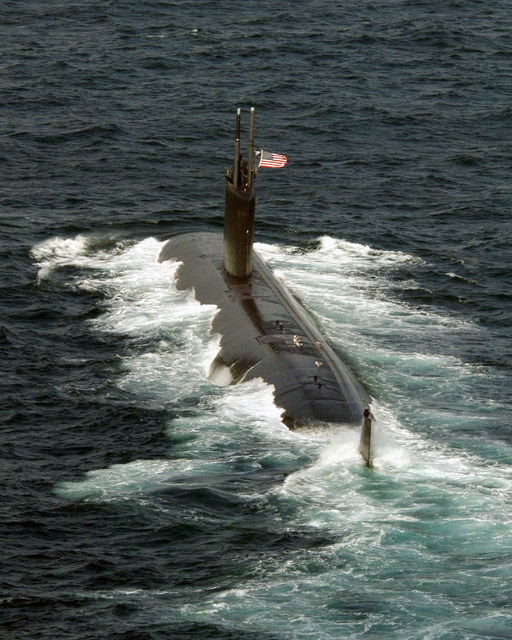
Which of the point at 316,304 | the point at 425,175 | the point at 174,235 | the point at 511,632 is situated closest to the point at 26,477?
the point at 511,632

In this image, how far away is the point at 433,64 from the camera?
293 feet

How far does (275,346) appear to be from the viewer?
137ft

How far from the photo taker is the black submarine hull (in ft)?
126

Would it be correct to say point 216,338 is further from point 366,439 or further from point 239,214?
point 366,439

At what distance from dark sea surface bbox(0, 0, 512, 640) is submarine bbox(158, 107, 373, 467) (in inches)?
29.7

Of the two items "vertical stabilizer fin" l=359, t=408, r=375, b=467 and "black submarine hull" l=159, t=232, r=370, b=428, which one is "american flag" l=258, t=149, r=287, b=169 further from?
"vertical stabilizer fin" l=359, t=408, r=375, b=467

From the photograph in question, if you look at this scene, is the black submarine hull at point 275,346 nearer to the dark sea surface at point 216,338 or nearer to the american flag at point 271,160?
the dark sea surface at point 216,338

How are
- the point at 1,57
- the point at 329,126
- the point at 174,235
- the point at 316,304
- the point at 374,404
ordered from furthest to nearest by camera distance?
the point at 1,57 < the point at 329,126 < the point at 174,235 < the point at 316,304 < the point at 374,404

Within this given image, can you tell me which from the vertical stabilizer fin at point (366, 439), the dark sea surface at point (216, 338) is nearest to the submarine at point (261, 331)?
the vertical stabilizer fin at point (366, 439)

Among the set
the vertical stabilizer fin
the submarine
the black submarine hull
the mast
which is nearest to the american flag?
the submarine

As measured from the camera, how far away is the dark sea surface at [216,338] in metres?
30.3

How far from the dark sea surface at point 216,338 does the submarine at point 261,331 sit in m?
0.75

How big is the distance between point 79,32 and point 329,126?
88.0 ft

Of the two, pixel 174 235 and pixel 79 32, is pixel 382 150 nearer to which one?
pixel 174 235
